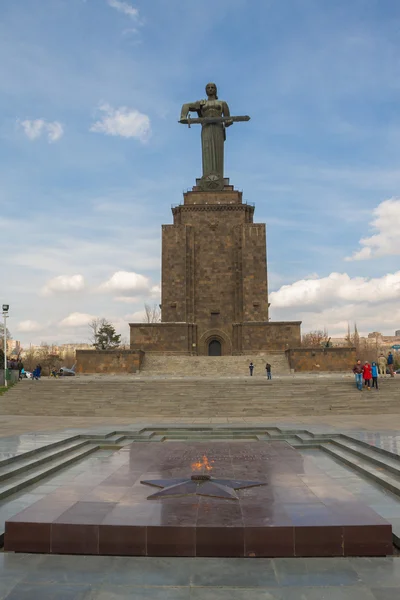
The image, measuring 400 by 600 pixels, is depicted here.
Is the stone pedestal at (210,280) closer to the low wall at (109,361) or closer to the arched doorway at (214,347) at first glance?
the arched doorway at (214,347)

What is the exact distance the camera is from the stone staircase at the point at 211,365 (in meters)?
28.9

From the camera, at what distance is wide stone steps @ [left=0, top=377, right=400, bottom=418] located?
17125mm

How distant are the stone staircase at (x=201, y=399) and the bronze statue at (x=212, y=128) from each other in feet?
72.8

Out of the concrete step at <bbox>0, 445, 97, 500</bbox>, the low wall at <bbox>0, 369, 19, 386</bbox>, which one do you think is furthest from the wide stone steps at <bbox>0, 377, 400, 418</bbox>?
the concrete step at <bbox>0, 445, 97, 500</bbox>

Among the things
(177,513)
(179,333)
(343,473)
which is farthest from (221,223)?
(177,513)

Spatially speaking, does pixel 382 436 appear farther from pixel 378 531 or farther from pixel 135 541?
pixel 135 541

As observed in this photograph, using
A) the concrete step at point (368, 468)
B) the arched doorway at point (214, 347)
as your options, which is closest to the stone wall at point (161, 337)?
the arched doorway at point (214, 347)

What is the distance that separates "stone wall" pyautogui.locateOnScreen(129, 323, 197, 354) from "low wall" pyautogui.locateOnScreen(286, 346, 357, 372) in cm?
782

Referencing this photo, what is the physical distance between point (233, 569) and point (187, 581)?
0.48 meters

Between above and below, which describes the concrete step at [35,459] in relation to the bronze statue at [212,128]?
below

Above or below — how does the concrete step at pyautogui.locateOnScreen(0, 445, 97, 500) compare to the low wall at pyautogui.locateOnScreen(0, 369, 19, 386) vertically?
below

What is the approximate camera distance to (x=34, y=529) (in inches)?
195

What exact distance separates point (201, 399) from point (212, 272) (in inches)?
778

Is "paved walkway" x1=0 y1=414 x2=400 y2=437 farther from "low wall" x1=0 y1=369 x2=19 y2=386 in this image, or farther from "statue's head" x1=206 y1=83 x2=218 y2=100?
"statue's head" x1=206 y1=83 x2=218 y2=100
